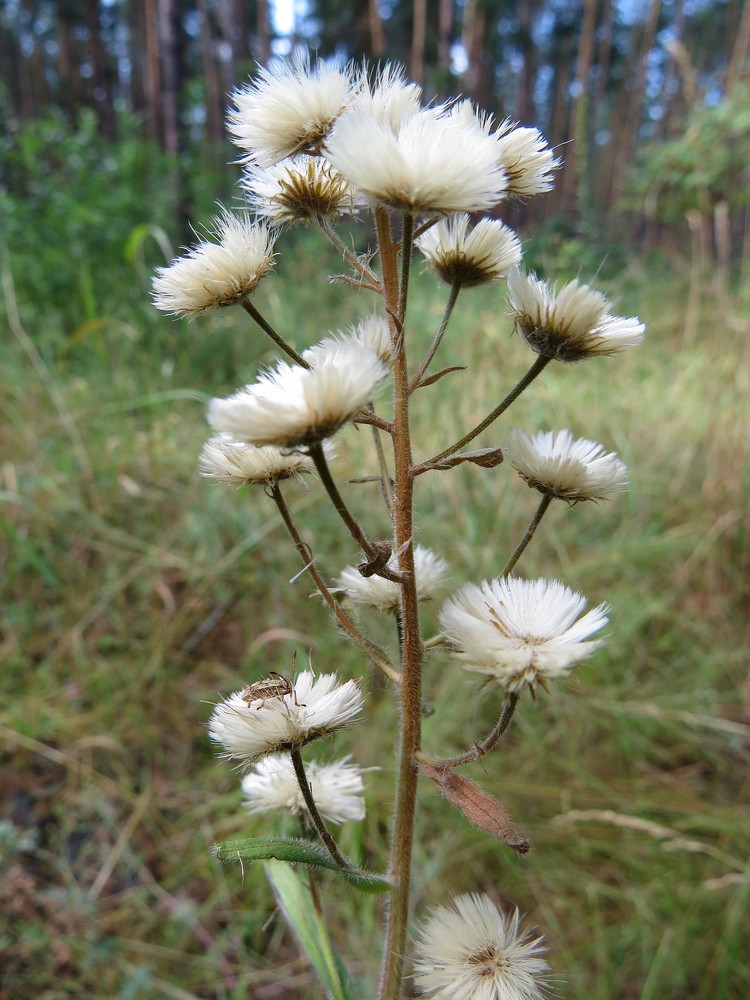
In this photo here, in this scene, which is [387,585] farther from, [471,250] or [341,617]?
[471,250]

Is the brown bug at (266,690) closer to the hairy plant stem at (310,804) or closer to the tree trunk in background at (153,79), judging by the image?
the hairy plant stem at (310,804)

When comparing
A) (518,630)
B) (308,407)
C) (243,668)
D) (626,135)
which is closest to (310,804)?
(518,630)

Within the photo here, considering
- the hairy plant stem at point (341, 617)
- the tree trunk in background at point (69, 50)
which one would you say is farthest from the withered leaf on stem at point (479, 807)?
the tree trunk in background at point (69, 50)

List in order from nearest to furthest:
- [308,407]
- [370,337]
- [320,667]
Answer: [308,407] < [370,337] < [320,667]

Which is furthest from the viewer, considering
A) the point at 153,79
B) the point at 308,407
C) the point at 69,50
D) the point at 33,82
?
the point at 33,82

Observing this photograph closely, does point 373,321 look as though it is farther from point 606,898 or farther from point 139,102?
point 139,102

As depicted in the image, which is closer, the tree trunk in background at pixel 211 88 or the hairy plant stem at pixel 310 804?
the hairy plant stem at pixel 310 804

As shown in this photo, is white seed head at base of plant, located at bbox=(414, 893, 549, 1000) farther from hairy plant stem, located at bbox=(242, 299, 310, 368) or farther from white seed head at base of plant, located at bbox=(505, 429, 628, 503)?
hairy plant stem, located at bbox=(242, 299, 310, 368)
